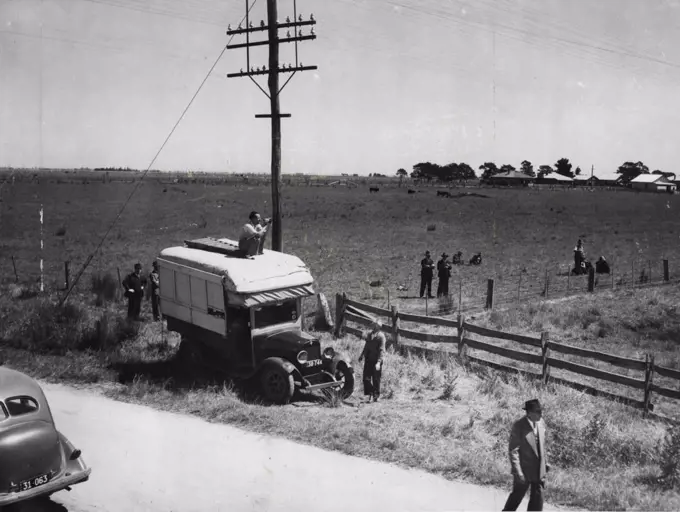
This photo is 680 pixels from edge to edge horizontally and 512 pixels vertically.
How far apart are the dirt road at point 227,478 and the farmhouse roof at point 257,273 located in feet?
8.21

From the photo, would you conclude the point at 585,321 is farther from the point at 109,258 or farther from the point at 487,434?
the point at 109,258

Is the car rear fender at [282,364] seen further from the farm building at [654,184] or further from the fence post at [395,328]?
the farm building at [654,184]

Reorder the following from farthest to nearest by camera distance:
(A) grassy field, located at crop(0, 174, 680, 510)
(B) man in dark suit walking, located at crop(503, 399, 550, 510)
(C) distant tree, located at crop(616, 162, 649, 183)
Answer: (C) distant tree, located at crop(616, 162, 649, 183), (A) grassy field, located at crop(0, 174, 680, 510), (B) man in dark suit walking, located at crop(503, 399, 550, 510)

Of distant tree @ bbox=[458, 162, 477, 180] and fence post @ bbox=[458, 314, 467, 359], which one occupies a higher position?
distant tree @ bbox=[458, 162, 477, 180]

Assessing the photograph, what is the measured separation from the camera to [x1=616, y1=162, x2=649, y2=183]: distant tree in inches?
4908

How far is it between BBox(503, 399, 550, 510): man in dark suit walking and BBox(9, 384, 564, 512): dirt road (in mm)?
Answer: 961

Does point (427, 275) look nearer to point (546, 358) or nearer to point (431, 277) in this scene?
point (431, 277)

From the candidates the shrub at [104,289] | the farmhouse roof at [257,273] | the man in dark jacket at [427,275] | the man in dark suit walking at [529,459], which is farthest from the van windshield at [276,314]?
the shrub at [104,289]

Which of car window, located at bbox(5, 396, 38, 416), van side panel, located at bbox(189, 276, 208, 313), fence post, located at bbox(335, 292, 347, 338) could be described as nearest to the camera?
car window, located at bbox(5, 396, 38, 416)

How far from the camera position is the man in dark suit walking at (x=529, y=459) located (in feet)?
21.9

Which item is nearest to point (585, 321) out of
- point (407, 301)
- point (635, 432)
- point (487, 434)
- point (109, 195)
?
point (407, 301)

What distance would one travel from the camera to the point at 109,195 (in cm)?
7044

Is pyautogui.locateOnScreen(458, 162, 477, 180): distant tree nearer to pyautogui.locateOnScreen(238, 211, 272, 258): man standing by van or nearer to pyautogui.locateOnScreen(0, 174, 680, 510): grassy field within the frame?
pyautogui.locateOnScreen(0, 174, 680, 510): grassy field

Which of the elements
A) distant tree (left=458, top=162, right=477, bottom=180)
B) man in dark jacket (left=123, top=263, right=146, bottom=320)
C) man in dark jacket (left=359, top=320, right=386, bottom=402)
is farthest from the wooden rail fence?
distant tree (left=458, top=162, right=477, bottom=180)
